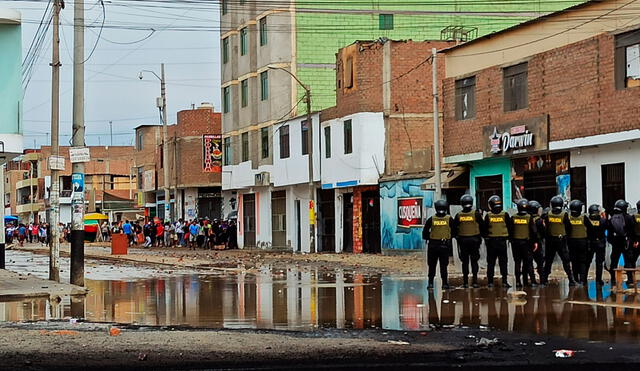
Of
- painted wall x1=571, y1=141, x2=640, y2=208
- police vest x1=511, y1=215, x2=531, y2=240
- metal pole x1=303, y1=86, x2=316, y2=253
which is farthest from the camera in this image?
metal pole x1=303, y1=86, x2=316, y2=253

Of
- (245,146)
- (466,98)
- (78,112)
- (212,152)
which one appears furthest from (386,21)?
(78,112)

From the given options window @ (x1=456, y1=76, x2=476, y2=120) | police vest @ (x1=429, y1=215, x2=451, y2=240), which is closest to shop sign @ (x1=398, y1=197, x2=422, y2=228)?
window @ (x1=456, y1=76, x2=476, y2=120)

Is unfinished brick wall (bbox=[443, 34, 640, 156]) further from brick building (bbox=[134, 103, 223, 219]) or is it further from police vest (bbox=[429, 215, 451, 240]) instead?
brick building (bbox=[134, 103, 223, 219])

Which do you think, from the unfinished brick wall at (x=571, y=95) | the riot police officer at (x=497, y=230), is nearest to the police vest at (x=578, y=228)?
the riot police officer at (x=497, y=230)

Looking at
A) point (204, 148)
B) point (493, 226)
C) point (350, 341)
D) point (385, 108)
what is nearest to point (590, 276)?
point (493, 226)

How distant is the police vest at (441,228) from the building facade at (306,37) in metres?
31.9

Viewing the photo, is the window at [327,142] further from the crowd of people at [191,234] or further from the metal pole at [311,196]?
the crowd of people at [191,234]

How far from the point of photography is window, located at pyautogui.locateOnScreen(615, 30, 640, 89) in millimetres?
28297

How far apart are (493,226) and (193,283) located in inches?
332

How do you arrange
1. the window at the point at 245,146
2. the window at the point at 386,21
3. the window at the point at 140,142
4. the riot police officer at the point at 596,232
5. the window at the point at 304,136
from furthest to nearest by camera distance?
1. the window at the point at 140,142
2. the window at the point at 245,146
3. the window at the point at 386,21
4. the window at the point at 304,136
5. the riot police officer at the point at 596,232

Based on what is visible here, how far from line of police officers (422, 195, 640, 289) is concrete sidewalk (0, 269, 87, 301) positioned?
7.84 meters

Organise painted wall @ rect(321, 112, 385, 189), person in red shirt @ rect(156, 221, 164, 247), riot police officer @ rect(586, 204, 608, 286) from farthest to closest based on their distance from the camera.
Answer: person in red shirt @ rect(156, 221, 164, 247) < painted wall @ rect(321, 112, 385, 189) < riot police officer @ rect(586, 204, 608, 286)

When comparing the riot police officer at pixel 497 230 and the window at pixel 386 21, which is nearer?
the riot police officer at pixel 497 230

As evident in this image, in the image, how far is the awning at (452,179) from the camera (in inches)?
1513
